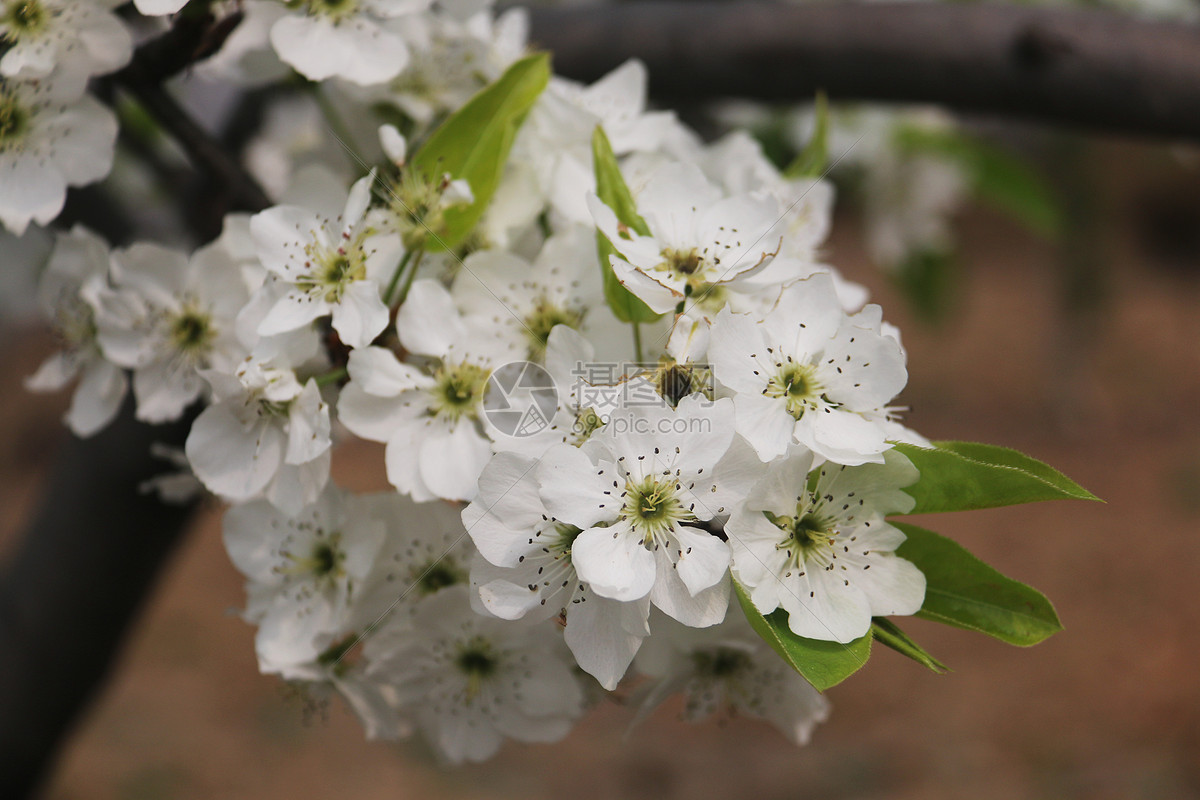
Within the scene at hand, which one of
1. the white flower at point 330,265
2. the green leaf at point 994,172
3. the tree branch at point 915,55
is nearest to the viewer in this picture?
the white flower at point 330,265

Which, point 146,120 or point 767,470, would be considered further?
point 146,120

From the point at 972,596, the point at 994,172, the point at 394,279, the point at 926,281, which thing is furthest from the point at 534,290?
the point at 926,281

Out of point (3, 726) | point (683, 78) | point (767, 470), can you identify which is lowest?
point (3, 726)

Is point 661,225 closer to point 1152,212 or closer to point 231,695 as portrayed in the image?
point 231,695

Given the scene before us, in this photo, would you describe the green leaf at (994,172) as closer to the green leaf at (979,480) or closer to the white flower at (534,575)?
the green leaf at (979,480)

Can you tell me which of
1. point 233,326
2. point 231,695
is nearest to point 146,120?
point 233,326

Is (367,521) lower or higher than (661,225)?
lower

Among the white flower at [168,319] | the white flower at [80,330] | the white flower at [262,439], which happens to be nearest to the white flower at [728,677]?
the white flower at [262,439]
